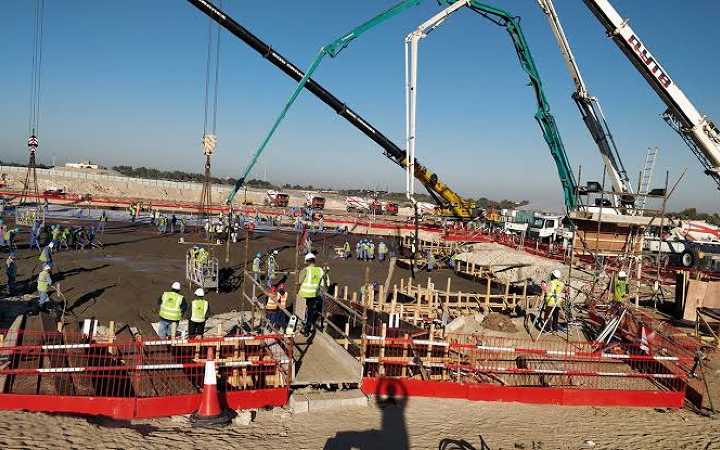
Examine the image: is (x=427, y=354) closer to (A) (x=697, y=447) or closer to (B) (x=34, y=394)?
(A) (x=697, y=447)

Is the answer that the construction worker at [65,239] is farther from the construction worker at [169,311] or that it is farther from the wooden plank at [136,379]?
the wooden plank at [136,379]

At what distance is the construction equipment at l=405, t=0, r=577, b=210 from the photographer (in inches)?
918

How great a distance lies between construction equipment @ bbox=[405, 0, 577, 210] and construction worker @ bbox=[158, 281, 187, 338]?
583 inches

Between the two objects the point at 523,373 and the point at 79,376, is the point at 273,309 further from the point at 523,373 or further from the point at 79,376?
the point at 523,373

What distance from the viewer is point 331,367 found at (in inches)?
398

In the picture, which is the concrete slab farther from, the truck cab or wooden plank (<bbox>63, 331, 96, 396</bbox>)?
the truck cab

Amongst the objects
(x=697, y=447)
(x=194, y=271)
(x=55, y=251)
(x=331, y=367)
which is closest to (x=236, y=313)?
(x=194, y=271)

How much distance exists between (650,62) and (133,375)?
19.1 meters

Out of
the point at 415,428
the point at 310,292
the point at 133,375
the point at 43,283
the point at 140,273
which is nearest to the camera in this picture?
the point at 415,428

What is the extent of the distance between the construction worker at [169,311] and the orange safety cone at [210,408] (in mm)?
3232

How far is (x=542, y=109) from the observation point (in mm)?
26578

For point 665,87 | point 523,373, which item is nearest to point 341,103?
point 665,87

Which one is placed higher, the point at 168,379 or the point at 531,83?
the point at 531,83

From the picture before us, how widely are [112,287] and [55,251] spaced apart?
9427 millimetres
